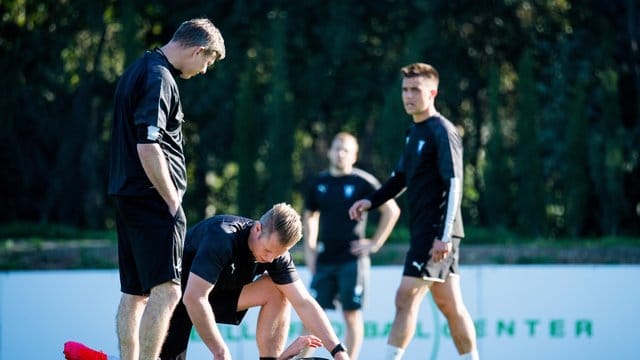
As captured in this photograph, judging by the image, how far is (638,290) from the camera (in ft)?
26.9

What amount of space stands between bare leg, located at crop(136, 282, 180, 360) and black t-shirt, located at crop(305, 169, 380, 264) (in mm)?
3219

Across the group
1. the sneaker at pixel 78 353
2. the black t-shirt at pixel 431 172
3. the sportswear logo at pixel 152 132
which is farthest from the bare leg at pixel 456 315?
the sportswear logo at pixel 152 132

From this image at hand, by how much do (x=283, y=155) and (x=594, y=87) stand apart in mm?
4362

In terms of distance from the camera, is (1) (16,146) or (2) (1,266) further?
(1) (16,146)

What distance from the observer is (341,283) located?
784cm

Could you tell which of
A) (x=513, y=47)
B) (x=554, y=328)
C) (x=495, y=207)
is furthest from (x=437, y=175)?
(x=513, y=47)

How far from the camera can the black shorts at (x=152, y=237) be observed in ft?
15.9

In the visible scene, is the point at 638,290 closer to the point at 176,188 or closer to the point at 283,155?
the point at 176,188

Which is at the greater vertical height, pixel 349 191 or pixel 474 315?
pixel 349 191

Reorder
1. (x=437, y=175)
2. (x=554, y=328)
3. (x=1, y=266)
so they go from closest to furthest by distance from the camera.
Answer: (x=437, y=175), (x=554, y=328), (x=1, y=266)

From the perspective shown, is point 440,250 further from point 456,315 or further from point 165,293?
point 165,293

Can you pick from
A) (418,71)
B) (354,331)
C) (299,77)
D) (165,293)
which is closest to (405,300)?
(418,71)

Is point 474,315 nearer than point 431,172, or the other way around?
point 431,172

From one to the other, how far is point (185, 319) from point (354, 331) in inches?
94.5
